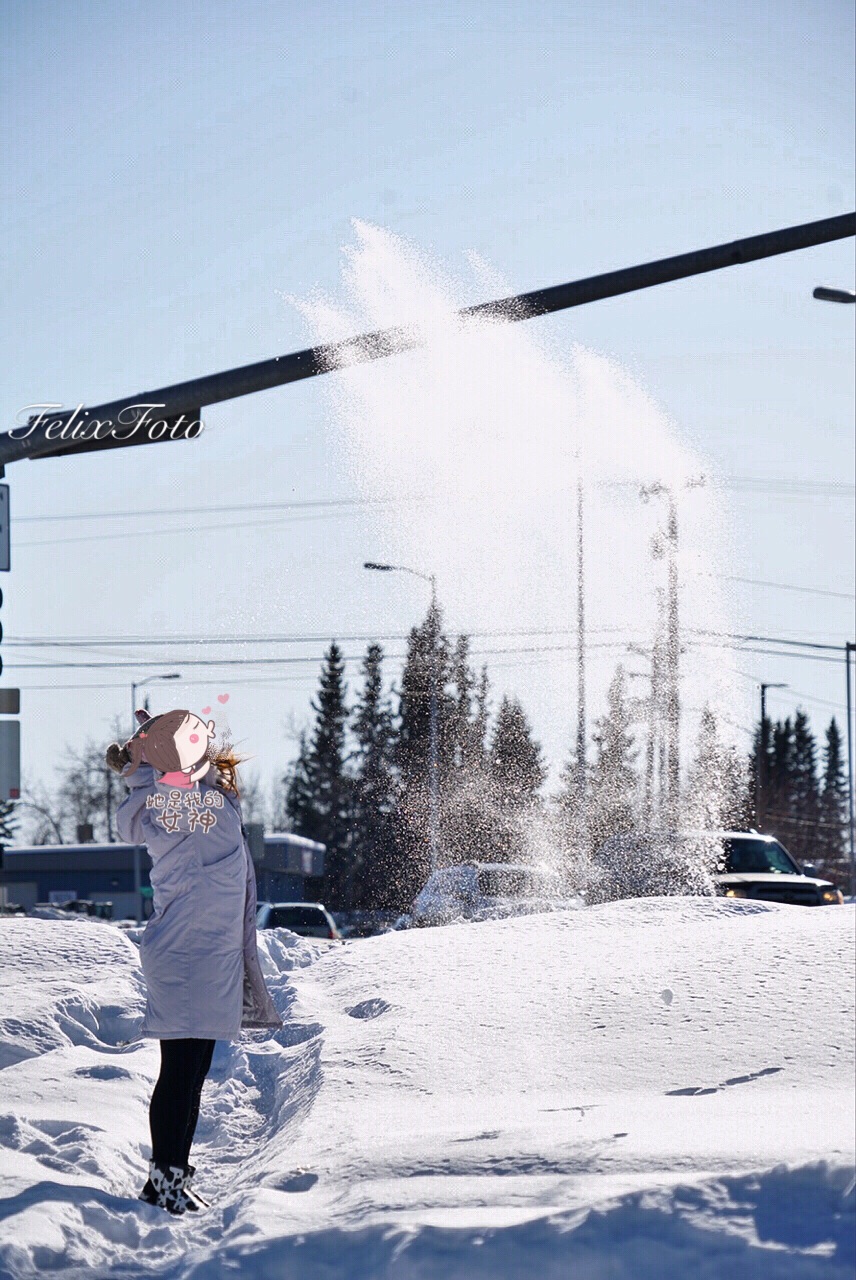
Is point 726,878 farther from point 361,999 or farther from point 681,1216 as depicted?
point 681,1216

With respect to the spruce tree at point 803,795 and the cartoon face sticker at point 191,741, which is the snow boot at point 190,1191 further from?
the spruce tree at point 803,795

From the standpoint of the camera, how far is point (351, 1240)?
4.18m

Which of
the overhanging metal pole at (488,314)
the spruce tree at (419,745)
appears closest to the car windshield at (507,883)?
the overhanging metal pole at (488,314)

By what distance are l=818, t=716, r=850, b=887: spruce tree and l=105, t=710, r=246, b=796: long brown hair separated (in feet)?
249

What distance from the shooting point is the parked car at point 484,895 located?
16.8m

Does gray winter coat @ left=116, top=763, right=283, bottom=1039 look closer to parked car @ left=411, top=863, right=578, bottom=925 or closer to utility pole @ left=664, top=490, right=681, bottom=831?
parked car @ left=411, top=863, right=578, bottom=925

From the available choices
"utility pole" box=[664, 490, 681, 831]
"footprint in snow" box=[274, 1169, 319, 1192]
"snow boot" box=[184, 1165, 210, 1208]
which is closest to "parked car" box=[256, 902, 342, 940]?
"utility pole" box=[664, 490, 681, 831]

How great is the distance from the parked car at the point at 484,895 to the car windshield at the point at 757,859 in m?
1.73

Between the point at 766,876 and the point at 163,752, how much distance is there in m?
11.3

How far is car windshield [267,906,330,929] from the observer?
81.0 feet

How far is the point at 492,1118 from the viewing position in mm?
5418

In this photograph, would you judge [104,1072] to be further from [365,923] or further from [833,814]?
[833,814]

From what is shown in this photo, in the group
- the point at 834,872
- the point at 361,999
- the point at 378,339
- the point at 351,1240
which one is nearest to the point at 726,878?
the point at 361,999

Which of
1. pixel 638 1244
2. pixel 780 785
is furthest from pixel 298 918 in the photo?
pixel 780 785
